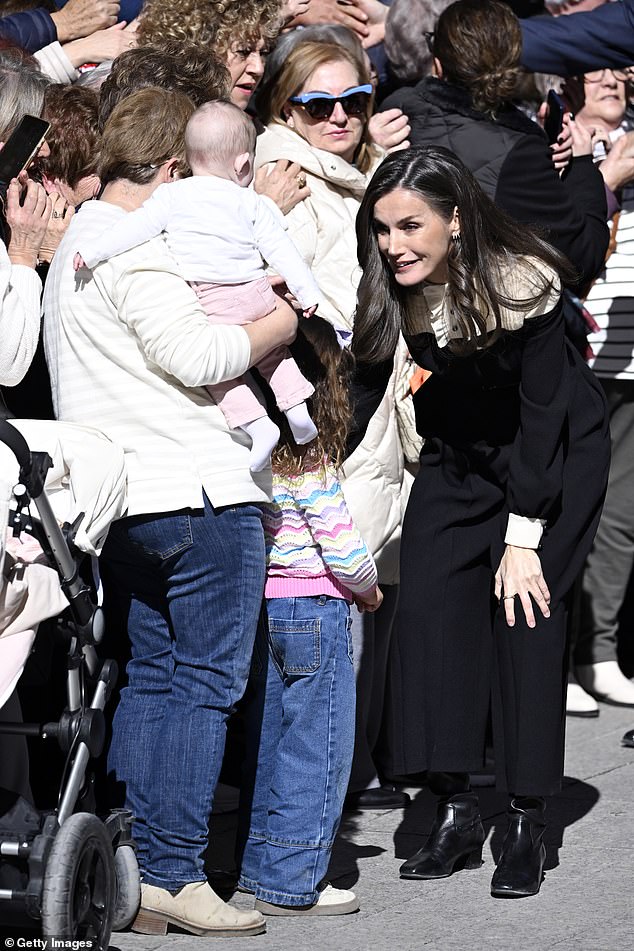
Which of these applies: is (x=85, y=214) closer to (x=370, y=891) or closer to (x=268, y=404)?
(x=268, y=404)

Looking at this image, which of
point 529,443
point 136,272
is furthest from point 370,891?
point 136,272

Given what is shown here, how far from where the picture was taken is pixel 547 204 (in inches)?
200

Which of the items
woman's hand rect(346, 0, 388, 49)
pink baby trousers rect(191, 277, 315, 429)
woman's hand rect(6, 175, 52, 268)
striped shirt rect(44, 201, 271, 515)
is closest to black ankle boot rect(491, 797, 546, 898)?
striped shirt rect(44, 201, 271, 515)

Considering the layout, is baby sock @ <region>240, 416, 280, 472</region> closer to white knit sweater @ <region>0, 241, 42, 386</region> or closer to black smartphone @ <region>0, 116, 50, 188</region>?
white knit sweater @ <region>0, 241, 42, 386</region>

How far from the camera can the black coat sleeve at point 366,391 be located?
438cm

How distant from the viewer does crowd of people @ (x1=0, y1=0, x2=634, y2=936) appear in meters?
3.70

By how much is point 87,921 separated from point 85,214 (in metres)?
1.64

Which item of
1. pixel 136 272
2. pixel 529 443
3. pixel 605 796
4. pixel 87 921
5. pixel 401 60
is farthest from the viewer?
pixel 401 60

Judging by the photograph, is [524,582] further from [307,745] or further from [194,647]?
[194,647]

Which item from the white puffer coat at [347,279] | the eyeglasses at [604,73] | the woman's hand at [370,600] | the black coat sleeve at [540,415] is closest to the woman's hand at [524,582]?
the black coat sleeve at [540,415]

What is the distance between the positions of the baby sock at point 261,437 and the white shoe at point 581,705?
2.67m

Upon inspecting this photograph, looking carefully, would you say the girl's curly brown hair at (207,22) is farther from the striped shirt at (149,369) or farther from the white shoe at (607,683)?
the white shoe at (607,683)

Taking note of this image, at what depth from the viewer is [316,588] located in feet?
13.0

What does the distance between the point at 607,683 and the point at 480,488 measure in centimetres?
215
